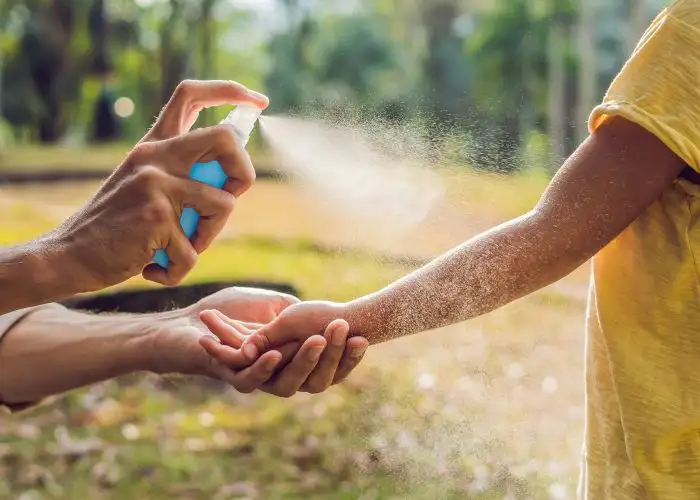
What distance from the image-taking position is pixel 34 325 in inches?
66.2

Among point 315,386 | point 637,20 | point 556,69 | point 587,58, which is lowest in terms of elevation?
point 556,69

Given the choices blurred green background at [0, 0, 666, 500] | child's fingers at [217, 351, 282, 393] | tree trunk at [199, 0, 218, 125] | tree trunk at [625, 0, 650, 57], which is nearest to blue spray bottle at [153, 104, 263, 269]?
child's fingers at [217, 351, 282, 393]

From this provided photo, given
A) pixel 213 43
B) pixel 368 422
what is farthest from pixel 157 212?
pixel 213 43

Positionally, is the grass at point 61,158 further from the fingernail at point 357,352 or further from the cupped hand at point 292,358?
the fingernail at point 357,352

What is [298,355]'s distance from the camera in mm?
1312

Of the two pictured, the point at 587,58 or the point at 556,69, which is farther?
the point at 556,69

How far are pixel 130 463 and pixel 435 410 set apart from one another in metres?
1.12

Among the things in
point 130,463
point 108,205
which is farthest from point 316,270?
point 108,205

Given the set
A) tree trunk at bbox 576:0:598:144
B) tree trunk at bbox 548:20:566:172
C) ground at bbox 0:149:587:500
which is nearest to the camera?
ground at bbox 0:149:587:500

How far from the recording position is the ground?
2.45 metres

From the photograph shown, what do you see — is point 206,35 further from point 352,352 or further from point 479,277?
point 479,277

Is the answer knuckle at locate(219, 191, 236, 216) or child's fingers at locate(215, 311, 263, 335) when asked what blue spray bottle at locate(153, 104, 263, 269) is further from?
child's fingers at locate(215, 311, 263, 335)

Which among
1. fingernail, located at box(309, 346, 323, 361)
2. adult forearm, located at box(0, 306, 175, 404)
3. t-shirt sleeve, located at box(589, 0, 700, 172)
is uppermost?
t-shirt sleeve, located at box(589, 0, 700, 172)

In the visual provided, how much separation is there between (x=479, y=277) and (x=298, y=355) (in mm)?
306
